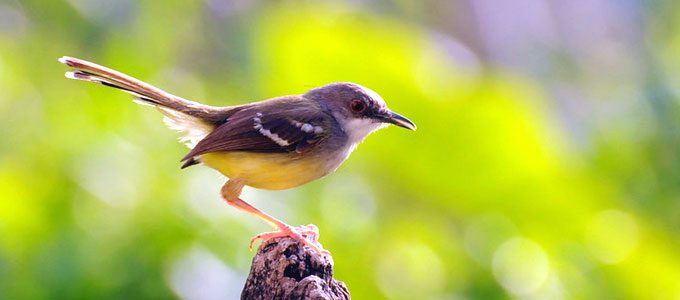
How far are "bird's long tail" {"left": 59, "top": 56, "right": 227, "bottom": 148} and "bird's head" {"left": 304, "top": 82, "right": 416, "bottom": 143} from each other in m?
0.60

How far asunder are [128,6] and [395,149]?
10.6 ft

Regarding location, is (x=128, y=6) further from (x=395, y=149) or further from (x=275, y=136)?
(x=275, y=136)

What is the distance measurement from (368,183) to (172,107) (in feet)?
8.04

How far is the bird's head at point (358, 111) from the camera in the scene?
5.42 metres

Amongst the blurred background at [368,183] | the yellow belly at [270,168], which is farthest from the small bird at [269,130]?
the blurred background at [368,183]

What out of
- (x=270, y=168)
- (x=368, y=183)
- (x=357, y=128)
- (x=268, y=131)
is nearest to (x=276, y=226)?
(x=270, y=168)

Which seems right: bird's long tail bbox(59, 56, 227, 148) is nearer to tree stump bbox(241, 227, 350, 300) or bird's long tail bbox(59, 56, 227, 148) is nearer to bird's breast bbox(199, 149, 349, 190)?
bird's breast bbox(199, 149, 349, 190)

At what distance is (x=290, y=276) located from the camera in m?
3.88

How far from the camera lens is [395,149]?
6984mm

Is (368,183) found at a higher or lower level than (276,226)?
higher

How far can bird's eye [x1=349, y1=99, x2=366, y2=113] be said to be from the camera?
5.47 m

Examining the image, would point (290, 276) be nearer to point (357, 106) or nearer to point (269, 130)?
point (269, 130)

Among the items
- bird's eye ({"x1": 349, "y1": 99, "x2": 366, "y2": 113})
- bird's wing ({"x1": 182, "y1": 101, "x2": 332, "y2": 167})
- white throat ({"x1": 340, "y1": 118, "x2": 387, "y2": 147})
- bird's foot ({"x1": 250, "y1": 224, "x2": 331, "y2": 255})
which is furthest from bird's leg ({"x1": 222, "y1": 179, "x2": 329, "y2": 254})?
bird's eye ({"x1": 349, "y1": 99, "x2": 366, "y2": 113})

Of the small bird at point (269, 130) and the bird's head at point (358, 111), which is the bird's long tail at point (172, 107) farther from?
the bird's head at point (358, 111)
